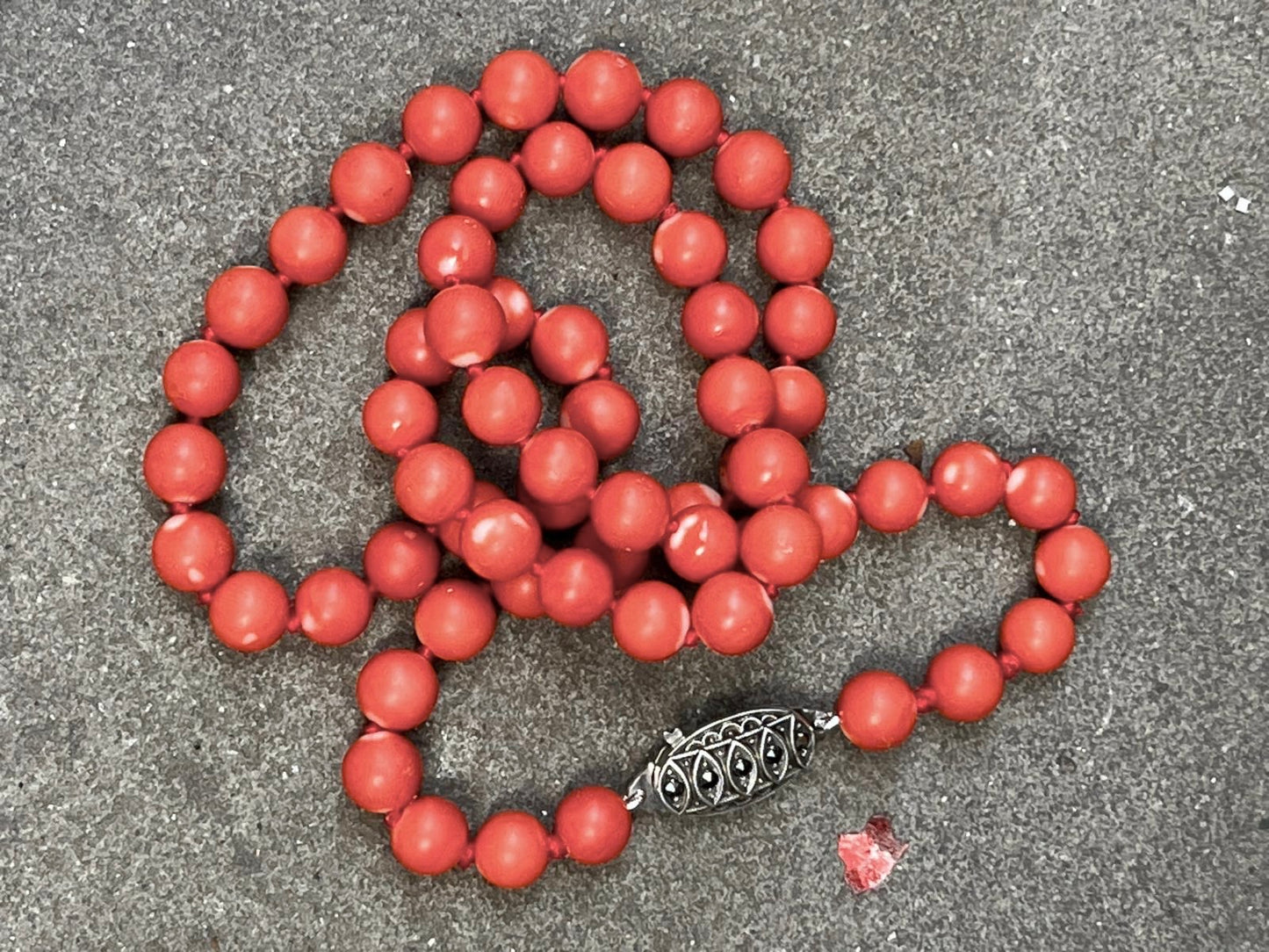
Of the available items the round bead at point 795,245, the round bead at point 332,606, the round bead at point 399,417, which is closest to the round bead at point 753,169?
the round bead at point 795,245

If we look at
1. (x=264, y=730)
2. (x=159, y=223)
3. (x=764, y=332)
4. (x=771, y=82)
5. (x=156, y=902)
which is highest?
(x=771, y=82)

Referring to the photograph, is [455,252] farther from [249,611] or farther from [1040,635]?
[1040,635]

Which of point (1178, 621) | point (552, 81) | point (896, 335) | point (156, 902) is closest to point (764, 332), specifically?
point (896, 335)

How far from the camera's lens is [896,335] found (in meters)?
0.74

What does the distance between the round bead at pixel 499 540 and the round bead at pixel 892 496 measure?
0.21 metres

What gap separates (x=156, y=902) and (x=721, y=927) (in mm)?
340

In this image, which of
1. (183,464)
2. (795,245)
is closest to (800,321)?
(795,245)

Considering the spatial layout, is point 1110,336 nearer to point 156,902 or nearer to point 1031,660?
point 1031,660

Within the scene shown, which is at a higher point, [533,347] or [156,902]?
[533,347]

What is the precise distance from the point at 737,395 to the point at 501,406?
0.14 meters

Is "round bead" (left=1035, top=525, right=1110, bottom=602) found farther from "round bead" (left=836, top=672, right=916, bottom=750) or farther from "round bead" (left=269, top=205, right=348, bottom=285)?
"round bead" (left=269, top=205, right=348, bottom=285)

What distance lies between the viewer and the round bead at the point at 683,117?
69 centimetres

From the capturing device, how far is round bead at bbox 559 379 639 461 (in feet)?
2.16

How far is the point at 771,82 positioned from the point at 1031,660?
399 millimetres
